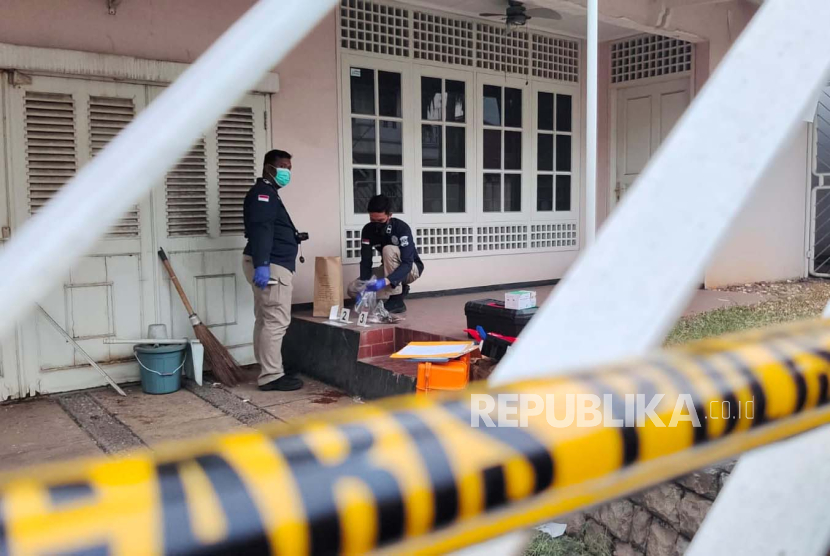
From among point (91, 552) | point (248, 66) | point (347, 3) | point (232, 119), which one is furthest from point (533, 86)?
point (91, 552)

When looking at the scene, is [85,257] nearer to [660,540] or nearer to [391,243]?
[391,243]

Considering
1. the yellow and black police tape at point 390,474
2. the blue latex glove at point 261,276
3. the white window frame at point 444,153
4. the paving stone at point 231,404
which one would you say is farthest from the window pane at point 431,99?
the yellow and black police tape at point 390,474

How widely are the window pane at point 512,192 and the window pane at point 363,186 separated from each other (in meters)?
1.76

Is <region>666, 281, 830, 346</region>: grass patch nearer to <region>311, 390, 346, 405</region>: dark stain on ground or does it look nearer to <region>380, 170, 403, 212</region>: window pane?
<region>311, 390, 346, 405</region>: dark stain on ground

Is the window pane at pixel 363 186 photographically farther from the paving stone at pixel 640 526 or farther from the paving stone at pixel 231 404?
the paving stone at pixel 640 526

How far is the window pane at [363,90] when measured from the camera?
6.19 meters

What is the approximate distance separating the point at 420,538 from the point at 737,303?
22.1 feet

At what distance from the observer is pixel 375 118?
6.34 meters

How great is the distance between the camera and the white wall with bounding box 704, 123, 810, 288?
7.70 metres

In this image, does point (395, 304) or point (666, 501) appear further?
A: point (395, 304)

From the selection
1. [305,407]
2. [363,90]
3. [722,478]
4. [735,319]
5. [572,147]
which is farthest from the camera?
[572,147]

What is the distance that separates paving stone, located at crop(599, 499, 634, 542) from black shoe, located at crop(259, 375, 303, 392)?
2596 mm

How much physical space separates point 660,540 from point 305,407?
2496 mm

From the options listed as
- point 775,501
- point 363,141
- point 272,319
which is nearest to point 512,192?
point 363,141
